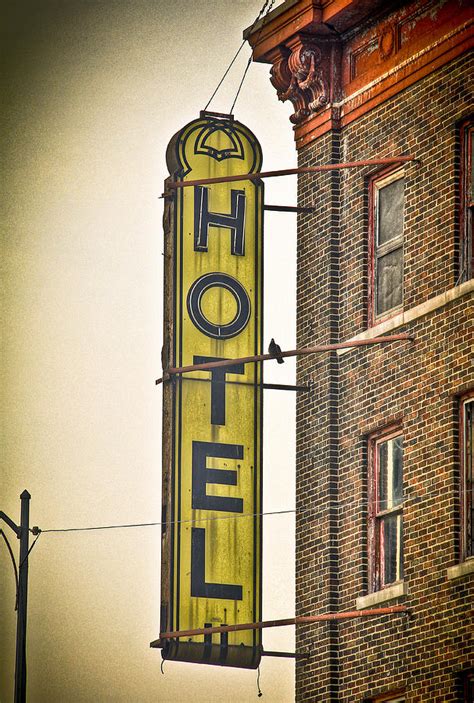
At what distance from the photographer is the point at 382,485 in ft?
82.0

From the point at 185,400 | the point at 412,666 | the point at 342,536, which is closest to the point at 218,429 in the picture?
the point at 185,400

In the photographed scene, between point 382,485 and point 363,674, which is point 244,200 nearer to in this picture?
point 382,485

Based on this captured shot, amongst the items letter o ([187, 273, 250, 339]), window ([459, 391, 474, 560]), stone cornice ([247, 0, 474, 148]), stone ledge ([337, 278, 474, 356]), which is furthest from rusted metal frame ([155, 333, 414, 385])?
stone cornice ([247, 0, 474, 148])

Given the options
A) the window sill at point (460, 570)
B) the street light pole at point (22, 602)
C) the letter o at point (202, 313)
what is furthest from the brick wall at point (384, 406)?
the street light pole at point (22, 602)

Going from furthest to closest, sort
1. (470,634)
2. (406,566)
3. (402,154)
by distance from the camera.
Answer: (402,154), (406,566), (470,634)

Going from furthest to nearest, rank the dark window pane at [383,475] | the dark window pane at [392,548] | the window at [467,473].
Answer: the dark window pane at [383,475]
the dark window pane at [392,548]
the window at [467,473]

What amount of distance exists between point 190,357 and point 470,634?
5374 millimetres

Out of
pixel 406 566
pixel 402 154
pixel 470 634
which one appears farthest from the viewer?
pixel 402 154

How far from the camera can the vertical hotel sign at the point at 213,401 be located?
2445cm

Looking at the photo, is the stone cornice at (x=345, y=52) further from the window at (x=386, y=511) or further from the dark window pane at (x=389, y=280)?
the window at (x=386, y=511)

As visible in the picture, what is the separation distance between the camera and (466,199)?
24.1 metres

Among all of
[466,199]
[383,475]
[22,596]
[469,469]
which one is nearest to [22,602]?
[22,596]

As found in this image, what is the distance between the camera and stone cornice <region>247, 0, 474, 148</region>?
82.3 feet

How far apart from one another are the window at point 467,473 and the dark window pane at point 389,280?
230 cm
